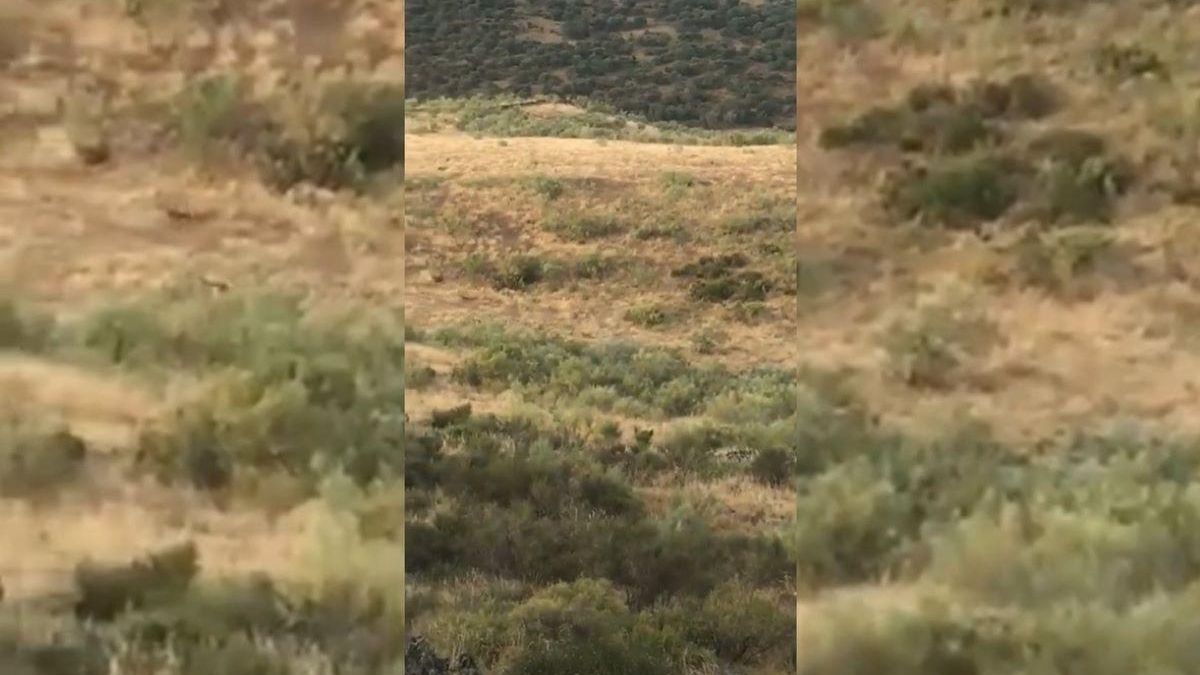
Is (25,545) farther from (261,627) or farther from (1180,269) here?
(1180,269)

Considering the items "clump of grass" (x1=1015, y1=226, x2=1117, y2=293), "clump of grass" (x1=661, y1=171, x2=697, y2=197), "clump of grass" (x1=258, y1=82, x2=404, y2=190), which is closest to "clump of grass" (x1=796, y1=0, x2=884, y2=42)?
"clump of grass" (x1=1015, y1=226, x2=1117, y2=293)

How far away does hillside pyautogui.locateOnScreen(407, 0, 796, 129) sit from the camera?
6.98 m

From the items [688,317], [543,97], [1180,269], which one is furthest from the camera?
[543,97]

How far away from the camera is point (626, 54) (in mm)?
7234

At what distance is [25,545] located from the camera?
2.39 meters

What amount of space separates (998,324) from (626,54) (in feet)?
17.1

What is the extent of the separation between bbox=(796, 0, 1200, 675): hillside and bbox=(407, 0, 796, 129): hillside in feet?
14.8

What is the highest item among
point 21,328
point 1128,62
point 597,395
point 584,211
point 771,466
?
point 1128,62

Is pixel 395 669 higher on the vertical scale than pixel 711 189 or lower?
lower

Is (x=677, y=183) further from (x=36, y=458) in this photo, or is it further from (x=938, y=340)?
(x=36, y=458)

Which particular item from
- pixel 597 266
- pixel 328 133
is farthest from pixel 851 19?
pixel 597 266

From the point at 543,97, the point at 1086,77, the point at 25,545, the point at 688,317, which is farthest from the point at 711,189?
the point at 25,545

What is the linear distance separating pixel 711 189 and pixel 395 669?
4495 mm

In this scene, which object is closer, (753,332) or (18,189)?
(18,189)
